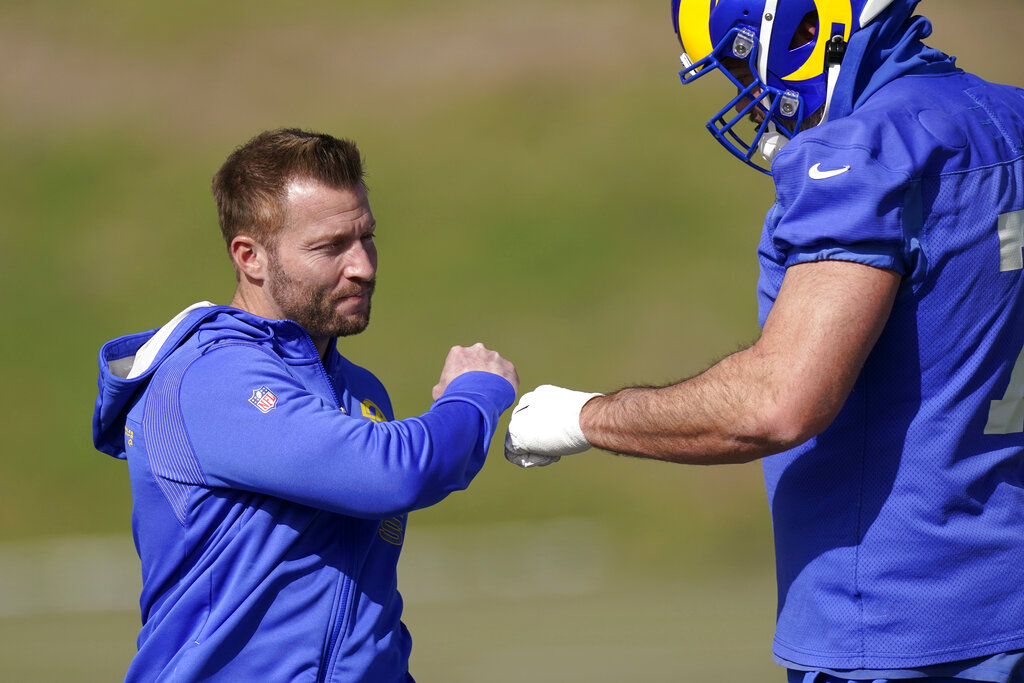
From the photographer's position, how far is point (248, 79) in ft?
42.3

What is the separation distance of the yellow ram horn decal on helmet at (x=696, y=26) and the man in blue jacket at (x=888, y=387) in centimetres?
29

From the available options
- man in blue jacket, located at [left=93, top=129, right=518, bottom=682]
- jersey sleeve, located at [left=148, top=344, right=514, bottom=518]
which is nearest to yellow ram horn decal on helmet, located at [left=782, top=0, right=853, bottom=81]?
man in blue jacket, located at [left=93, top=129, right=518, bottom=682]

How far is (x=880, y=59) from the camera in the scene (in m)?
2.48

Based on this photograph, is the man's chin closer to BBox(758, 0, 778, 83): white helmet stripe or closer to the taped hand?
the taped hand

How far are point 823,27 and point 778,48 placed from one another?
101mm

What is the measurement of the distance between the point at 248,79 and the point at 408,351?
3871 mm

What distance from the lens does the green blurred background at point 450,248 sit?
962cm

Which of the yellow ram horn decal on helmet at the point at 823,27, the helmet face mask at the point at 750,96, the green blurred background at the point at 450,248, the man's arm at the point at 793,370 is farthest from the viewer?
the green blurred background at the point at 450,248

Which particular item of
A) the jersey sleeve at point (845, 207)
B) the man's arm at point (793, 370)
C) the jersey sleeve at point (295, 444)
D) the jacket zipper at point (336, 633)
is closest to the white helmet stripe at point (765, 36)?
the jersey sleeve at point (845, 207)

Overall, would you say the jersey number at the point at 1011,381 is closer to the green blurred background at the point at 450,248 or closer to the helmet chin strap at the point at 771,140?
the helmet chin strap at the point at 771,140

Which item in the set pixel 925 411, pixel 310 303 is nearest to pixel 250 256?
pixel 310 303

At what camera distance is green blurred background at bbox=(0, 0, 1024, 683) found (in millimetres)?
9617

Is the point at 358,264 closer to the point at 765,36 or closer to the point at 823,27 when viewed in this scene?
the point at 765,36

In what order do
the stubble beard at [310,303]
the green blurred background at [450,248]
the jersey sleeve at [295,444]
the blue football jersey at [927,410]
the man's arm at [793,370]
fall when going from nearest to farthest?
1. the man's arm at [793,370]
2. the blue football jersey at [927,410]
3. the jersey sleeve at [295,444]
4. the stubble beard at [310,303]
5. the green blurred background at [450,248]
